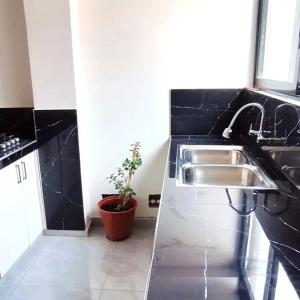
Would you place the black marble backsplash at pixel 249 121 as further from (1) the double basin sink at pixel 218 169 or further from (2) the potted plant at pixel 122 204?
(2) the potted plant at pixel 122 204

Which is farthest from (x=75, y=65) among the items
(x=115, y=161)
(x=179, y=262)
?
(x=179, y=262)

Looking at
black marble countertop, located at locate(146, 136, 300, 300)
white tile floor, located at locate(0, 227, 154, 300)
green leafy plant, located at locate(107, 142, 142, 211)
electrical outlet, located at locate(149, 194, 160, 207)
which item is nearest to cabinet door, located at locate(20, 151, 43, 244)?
white tile floor, located at locate(0, 227, 154, 300)

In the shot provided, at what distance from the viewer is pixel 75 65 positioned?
7.70 feet

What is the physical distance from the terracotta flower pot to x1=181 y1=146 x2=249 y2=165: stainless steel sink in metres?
0.74

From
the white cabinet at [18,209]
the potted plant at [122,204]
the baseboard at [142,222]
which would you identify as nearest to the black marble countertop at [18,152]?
the white cabinet at [18,209]

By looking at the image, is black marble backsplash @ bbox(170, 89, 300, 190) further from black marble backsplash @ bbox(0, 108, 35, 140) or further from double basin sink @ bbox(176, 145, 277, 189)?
black marble backsplash @ bbox(0, 108, 35, 140)

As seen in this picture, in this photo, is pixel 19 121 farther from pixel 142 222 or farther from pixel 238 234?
pixel 238 234

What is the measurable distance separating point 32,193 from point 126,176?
2.62ft

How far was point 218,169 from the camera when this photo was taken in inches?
76.4

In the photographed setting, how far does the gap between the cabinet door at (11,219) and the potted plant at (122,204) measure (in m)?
0.64

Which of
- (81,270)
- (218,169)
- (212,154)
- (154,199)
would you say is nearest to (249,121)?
(212,154)

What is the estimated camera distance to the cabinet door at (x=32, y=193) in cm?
231

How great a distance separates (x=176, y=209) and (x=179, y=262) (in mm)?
361

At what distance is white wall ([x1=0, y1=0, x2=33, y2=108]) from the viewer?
2424 millimetres
